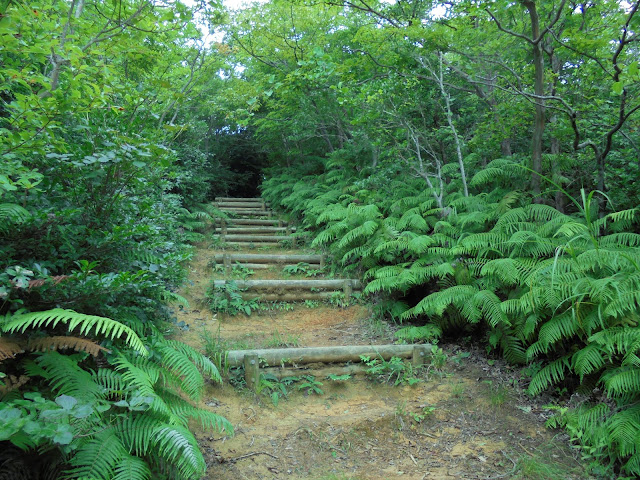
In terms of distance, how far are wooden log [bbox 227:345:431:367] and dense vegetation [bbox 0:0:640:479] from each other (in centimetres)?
36

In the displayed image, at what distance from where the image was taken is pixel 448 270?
14.4ft

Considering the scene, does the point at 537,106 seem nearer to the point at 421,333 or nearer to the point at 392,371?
the point at 421,333

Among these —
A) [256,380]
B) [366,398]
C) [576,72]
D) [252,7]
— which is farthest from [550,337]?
[252,7]

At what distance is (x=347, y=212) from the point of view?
6.50 m

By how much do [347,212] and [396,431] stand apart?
12.4 feet

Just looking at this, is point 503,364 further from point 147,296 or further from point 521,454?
point 147,296

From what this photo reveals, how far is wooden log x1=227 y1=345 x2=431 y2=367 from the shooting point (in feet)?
12.5

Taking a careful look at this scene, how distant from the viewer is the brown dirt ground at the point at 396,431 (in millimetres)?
2814

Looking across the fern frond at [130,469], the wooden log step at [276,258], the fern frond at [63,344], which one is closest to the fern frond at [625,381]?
the fern frond at [130,469]

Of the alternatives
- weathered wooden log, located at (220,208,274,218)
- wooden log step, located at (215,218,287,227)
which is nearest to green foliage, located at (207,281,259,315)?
wooden log step, located at (215,218,287,227)

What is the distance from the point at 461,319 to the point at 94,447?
11.3 ft

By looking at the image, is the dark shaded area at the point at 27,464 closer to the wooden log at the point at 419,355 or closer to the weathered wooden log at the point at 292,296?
the wooden log at the point at 419,355

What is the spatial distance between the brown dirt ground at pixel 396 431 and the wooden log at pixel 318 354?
0.20 metres

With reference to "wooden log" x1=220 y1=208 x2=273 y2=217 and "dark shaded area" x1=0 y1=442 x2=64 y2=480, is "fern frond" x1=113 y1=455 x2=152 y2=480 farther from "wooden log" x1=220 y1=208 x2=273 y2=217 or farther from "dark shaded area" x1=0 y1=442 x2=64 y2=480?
"wooden log" x1=220 y1=208 x2=273 y2=217
